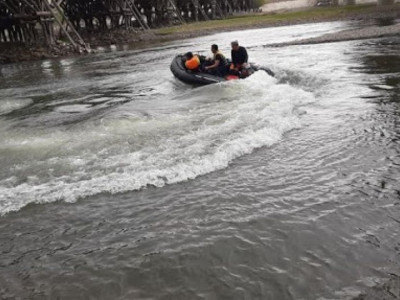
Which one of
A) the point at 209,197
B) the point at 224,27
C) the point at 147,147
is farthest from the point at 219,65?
the point at 224,27

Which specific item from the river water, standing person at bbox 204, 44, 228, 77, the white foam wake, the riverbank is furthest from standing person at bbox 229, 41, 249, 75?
the riverbank

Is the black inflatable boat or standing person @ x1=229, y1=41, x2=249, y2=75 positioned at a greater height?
standing person @ x1=229, y1=41, x2=249, y2=75

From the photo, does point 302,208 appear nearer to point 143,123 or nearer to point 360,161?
point 360,161

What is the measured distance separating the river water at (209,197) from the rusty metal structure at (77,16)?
17791mm

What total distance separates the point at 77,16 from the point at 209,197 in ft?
118

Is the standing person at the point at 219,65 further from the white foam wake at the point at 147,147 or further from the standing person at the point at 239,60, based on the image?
the white foam wake at the point at 147,147

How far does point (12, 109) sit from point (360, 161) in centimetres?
1003

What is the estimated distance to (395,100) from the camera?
351 inches

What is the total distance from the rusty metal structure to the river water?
1779 cm

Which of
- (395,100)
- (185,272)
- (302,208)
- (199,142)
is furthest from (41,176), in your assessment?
(395,100)

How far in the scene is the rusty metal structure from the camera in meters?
26.3

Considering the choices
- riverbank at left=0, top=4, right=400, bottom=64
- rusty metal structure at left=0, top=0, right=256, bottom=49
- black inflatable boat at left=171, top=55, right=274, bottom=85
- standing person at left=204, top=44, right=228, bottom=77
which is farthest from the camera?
riverbank at left=0, top=4, right=400, bottom=64

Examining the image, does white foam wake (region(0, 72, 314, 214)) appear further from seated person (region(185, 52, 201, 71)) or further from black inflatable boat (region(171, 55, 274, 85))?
seated person (region(185, 52, 201, 71))

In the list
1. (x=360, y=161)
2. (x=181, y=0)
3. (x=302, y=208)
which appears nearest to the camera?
(x=302, y=208)
